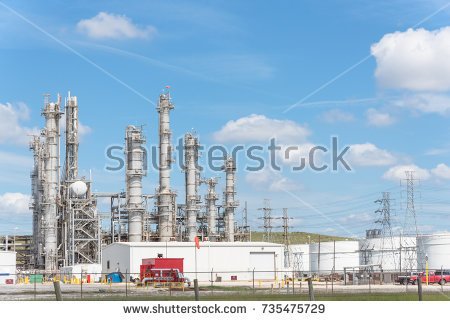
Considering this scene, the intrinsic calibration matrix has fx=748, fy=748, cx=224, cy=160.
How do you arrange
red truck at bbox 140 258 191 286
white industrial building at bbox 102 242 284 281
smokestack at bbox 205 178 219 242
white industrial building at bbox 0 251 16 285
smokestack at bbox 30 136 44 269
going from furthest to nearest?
smokestack at bbox 205 178 219 242 → smokestack at bbox 30 136 44 269 → white industrial building at bbox 0 251 16 285 → white industrial building at bbox 102 242 284 281 → red truck at bbox 140 258 191 286

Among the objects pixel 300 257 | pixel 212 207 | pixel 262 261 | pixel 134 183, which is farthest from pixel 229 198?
pixel 262 261

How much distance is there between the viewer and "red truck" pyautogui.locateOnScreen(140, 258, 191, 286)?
57.6 meters

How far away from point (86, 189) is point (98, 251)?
8.16 meters

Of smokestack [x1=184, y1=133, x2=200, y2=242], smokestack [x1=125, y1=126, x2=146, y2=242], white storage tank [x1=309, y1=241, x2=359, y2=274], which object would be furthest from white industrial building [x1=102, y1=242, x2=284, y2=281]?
white storage tank [x1=309, y1=241, x2=359, y2=274]

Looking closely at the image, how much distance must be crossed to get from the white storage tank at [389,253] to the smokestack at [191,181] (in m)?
22.9

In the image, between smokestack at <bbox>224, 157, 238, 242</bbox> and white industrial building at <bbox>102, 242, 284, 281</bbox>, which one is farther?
smokestack at <bbox>224, 157, 238, 242</bbox>

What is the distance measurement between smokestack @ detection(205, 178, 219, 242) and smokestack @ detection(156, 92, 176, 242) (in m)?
12.9

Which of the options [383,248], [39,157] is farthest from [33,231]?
[383,248]

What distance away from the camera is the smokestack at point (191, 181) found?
101562mm

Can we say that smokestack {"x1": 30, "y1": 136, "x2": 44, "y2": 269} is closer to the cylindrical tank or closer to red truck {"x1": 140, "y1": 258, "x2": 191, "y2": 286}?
the cylindrical tank

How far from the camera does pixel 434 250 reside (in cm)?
8694

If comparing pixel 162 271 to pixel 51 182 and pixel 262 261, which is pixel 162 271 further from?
pixel 51 182

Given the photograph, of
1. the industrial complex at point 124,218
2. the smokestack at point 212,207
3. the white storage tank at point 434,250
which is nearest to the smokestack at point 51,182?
the industrial complex at point 124,218
